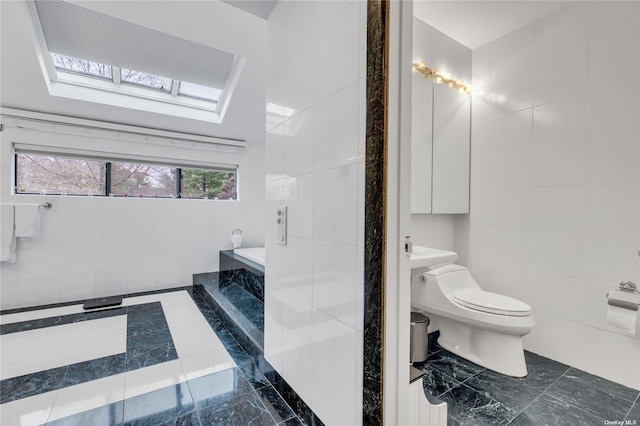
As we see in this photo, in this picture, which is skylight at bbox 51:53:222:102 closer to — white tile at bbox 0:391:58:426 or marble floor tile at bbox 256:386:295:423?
white tile at bbox 0:391:58:426

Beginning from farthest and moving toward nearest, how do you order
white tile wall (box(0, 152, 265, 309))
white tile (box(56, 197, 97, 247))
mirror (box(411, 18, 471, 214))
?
white tile (box(56, 197, 97, 247)), white tile wall (box(0, 152, 265, 309)), mirror (box(411, 18, 471, 214))

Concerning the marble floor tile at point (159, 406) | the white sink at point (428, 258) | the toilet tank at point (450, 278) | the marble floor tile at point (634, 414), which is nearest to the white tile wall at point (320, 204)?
the marble floor tile at point (159, 406)

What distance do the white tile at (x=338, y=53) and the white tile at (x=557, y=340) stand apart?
7.26 ft

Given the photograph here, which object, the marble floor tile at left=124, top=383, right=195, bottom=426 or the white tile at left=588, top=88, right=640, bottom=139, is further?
the white tile at left=588, top=88, right=640, bottom=139

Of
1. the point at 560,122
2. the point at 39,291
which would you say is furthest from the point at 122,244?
the point at 560,122

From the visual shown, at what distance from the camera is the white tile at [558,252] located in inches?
75.5

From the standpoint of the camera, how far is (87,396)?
1557 mm

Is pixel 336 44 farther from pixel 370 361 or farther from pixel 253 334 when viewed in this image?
pixel 253 334

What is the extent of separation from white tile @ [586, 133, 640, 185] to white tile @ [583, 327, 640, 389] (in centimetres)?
96

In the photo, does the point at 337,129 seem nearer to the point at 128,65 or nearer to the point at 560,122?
the point at 560,122

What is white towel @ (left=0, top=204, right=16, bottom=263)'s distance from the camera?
2641mm

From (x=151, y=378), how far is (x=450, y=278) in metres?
2.09

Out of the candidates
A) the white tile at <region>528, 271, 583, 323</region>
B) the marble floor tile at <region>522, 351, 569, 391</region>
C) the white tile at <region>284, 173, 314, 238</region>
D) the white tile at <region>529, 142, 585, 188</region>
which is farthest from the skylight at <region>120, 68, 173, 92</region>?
the marble floor tile at <region>522, 351, 569, 391</region>

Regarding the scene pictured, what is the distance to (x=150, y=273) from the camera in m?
3.43
